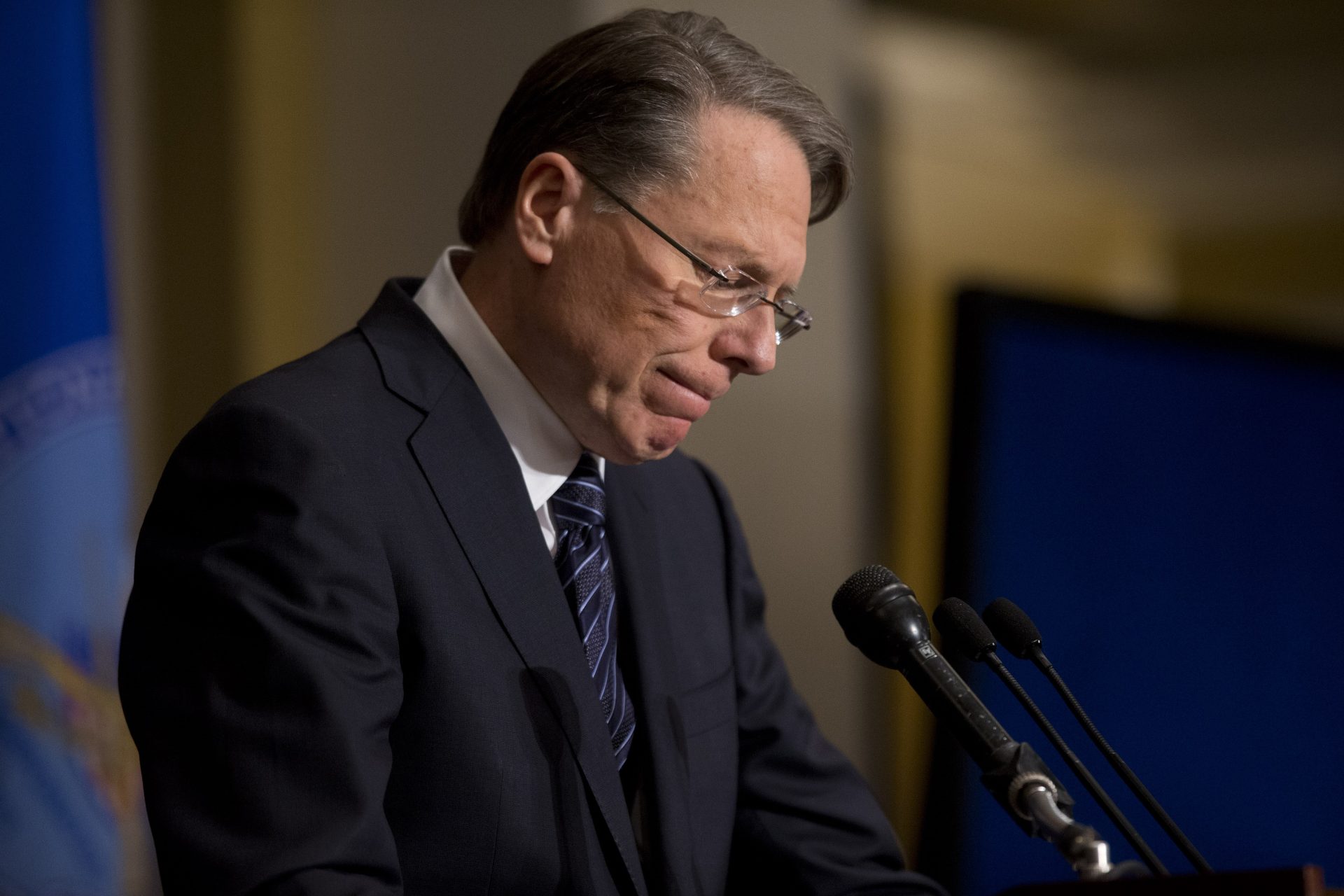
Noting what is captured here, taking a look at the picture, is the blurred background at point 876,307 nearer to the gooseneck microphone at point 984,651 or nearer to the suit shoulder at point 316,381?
the gooseneck microphone at point 984,651

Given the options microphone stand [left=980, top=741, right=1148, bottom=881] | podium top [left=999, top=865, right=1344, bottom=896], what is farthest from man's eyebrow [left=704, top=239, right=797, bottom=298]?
podium top [left=999, top=865, right=1344, bottom=896]

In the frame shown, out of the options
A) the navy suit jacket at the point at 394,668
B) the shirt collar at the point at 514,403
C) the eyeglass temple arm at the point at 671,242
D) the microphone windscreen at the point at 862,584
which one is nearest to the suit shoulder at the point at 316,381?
the navy suit jacket at the point at 394,668

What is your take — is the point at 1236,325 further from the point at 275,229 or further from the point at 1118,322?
the point at 275,229

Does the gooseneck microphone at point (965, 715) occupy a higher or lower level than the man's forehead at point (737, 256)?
lower

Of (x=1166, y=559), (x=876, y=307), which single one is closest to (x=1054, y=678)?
(x=1166, y=559)

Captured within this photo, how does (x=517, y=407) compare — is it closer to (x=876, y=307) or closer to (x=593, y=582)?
(x=593, y=582)

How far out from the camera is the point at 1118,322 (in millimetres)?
2506

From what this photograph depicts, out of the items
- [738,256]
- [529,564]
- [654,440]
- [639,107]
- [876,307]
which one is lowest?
[876,307]

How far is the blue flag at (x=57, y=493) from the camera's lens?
7.82 ft

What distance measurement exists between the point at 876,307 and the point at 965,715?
97.9 inches

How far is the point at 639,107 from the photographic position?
1536 millimetres

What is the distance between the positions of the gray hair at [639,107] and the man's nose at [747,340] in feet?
0.59

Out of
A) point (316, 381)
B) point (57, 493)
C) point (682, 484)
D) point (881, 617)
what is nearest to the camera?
point (881, 617)

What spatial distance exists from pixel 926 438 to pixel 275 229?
1.75m
